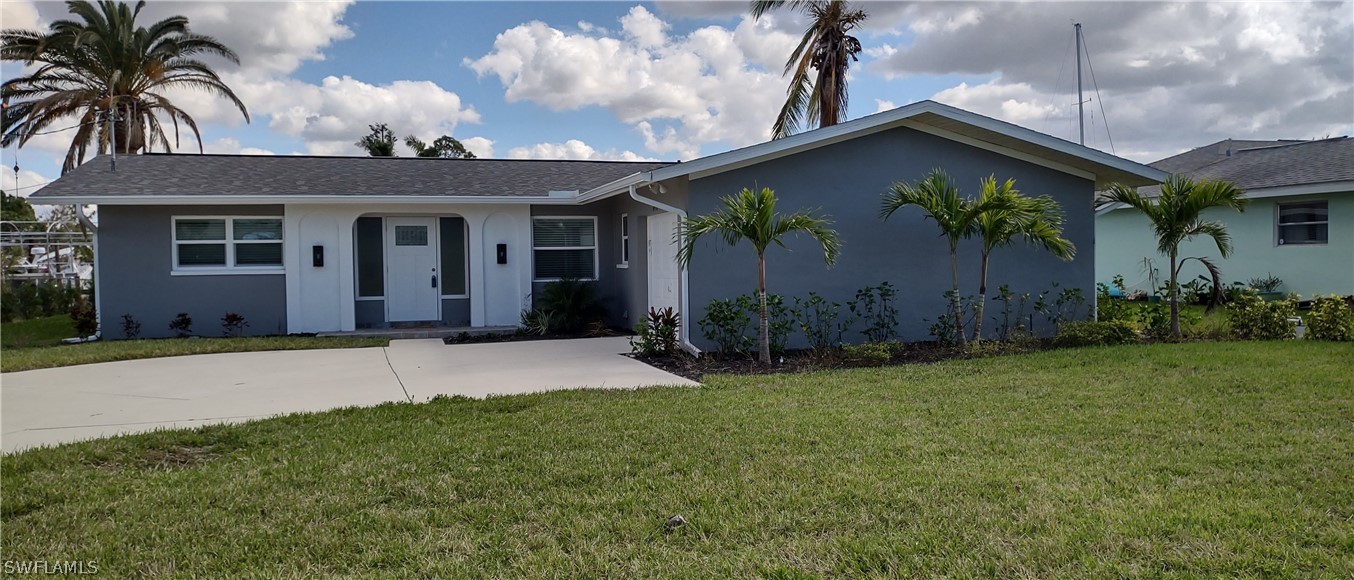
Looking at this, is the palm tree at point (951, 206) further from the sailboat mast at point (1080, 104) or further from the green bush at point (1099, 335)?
the sailboat mast at point (1080, 104)

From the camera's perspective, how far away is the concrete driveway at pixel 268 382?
7.21m

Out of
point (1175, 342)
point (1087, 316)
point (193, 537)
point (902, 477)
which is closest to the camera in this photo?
point (193, 537)

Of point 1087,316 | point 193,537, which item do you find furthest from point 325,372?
point 1087,316

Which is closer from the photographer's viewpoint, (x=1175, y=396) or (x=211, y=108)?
(x=1175, y=396)

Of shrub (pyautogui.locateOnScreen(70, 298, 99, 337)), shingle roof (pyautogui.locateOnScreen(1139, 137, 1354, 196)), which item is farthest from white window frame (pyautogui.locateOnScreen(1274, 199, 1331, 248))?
shrub (pyautogui.locateOnScreen(70, 298, 99, 337))

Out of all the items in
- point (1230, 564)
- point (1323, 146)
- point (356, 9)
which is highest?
point (356, 9)

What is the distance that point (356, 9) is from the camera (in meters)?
14.2

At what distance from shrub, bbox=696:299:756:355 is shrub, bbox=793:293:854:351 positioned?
81 centimetres

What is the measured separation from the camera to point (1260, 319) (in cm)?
1117

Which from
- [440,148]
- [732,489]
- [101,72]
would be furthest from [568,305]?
[440,148]

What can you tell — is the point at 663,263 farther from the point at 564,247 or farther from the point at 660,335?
the point at 564,247

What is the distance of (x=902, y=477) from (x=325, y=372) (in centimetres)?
731

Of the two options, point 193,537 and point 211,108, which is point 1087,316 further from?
point 211,108

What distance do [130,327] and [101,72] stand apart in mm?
12649
